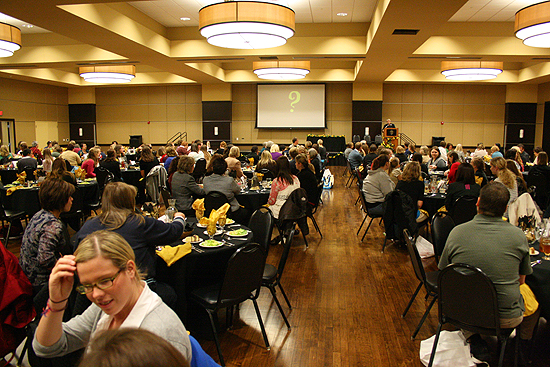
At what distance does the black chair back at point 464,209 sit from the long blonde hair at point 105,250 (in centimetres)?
472

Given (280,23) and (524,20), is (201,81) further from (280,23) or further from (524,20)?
(524,20)

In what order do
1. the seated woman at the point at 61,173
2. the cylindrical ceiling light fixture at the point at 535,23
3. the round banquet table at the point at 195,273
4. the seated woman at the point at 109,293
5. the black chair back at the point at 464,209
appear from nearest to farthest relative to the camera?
1. the seated woman at the point at 109,293
2. the round banquet table at the point at 195,273
3. the black chair back at the point at 464,209
4. the seated woman at the point at 61,173
5. the cylindrical ceiling light fixture at the point at 535,23

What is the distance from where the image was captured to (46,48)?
12398 mm

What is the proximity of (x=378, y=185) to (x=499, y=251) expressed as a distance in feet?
12.4

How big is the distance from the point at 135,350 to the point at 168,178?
7.30 m

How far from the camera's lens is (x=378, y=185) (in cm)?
655

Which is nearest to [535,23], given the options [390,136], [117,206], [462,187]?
[462,187]

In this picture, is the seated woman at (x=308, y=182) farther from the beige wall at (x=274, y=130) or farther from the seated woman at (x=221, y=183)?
the beige wall at (x=274, y=130)

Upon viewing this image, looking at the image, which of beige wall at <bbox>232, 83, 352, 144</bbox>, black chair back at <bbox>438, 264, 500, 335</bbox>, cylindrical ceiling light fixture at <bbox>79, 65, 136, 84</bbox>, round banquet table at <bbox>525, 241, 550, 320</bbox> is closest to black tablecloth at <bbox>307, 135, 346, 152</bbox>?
beige wall at <bbox>232, 83, 352, 144</bbox>

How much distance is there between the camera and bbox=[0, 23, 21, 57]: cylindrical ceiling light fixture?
336 inches

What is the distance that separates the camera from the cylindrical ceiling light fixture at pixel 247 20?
6.73 metres

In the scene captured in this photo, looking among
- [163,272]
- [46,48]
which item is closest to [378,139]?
[46,48]

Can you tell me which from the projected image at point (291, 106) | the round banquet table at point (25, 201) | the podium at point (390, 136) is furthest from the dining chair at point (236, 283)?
the projected image at point (291, 106)

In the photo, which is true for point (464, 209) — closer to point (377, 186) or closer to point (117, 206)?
point (377, 186)
